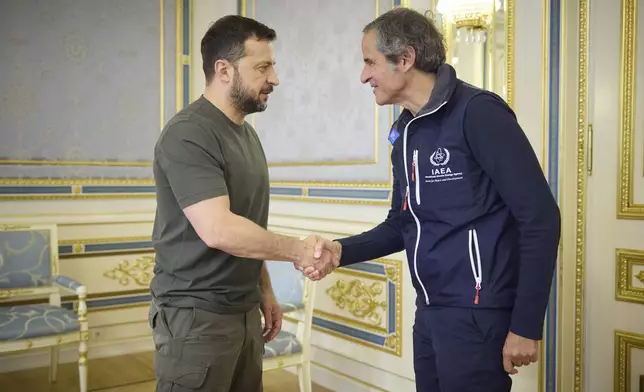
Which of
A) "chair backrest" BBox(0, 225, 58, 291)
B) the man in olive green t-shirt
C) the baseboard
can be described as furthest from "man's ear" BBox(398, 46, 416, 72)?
the baseboard

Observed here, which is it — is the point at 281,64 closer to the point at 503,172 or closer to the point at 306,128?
the point at 306,128

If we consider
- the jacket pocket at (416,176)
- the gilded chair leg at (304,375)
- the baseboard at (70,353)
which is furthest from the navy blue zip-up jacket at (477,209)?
the baseboard at (70,353)

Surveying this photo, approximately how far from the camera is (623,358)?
2514 millimetres

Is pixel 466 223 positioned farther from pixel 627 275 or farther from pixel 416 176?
pixel 627 275

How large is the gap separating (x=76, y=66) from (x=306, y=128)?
5.31 ft

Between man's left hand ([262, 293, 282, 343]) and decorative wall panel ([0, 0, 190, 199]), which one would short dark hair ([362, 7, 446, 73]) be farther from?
decorative wall panel ([0, 0, 190, 199])

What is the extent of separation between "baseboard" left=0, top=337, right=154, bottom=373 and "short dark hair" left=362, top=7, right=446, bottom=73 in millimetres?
3332

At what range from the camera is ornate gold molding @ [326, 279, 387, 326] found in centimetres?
348

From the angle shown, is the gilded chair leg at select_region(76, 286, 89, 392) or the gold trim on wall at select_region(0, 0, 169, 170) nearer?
the gilded chair leg at select_region(76, 286, 89, 392)

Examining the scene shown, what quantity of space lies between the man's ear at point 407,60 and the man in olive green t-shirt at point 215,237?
47 centimetres

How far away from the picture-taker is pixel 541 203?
1512 mm

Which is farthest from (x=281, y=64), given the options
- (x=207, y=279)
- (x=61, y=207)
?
(x=207, y=279)

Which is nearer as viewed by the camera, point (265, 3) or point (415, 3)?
point (415, 3)

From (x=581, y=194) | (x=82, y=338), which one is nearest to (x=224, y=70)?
(x=581, y=194)
